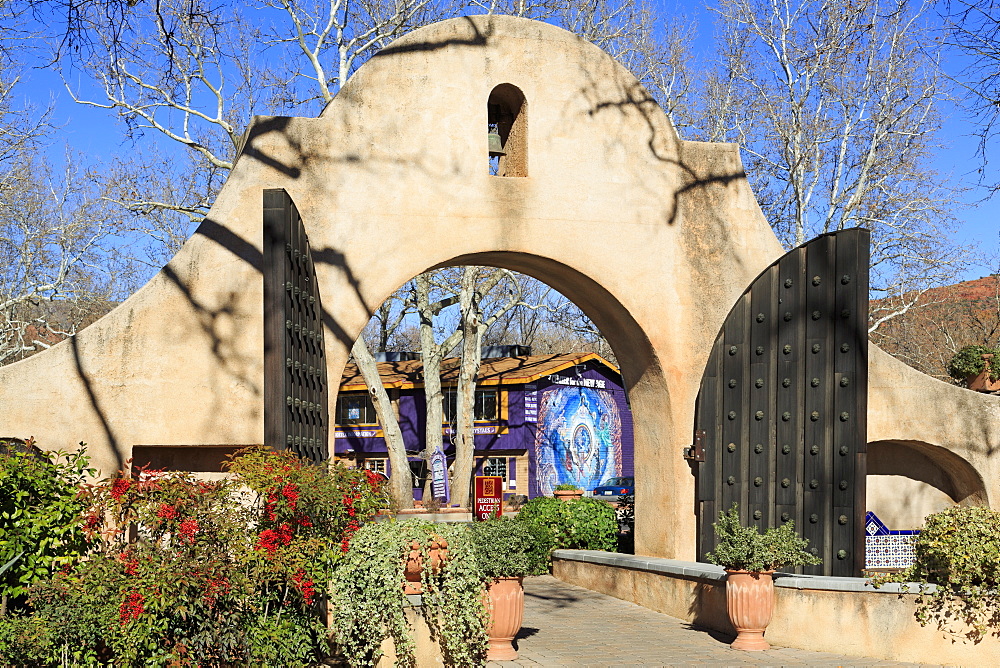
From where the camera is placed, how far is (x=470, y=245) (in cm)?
1011

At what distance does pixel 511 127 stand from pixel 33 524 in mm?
6155

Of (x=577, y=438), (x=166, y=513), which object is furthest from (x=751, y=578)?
(x=577, y=438)

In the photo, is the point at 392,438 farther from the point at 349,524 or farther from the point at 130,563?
the point at 130,563

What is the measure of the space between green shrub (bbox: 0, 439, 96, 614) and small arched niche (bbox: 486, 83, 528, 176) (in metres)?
5.47

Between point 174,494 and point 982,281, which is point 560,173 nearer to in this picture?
point 174,494

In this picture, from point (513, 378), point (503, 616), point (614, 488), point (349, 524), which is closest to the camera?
point (349, 524)

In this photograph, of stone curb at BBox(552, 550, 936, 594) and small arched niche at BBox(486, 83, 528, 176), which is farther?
small arched niche at BBox(486, 83, 528, 176)

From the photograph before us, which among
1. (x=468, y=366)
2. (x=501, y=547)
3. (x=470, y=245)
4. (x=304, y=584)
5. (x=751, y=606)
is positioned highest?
(x=470, y=245)

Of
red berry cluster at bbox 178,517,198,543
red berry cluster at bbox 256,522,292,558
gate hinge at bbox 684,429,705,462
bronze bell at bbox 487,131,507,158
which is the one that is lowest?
red berry cluster at bbox 256,522,292,558

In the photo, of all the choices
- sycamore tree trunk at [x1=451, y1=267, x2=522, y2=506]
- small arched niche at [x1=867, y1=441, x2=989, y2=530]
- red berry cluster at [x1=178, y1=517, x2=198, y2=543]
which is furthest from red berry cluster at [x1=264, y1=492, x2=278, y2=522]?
sycamore tree trunk at [x1=451, y1=267, x2=522, y2=506]

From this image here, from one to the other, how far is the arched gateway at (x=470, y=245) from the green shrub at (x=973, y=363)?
2482 mm

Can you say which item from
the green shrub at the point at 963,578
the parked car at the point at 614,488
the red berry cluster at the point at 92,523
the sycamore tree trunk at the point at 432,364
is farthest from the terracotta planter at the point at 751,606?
the parked car at the point at 614,488

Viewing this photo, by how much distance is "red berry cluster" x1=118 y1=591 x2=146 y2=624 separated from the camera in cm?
615

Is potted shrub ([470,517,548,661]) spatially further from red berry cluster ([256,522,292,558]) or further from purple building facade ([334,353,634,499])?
purple building facade ([334,353,634,499])
